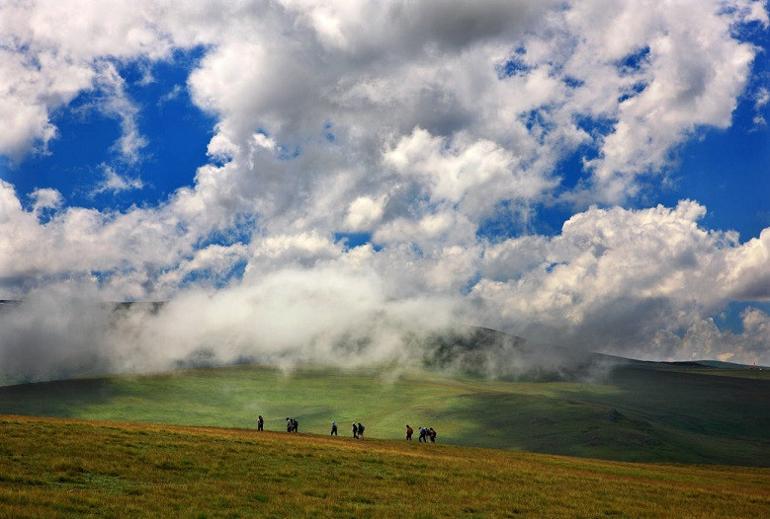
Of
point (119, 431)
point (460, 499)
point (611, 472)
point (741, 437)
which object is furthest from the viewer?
point (741, 437)

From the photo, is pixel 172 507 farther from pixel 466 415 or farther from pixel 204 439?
pixel 466 415

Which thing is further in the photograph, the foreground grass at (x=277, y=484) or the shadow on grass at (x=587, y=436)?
the shadow on grass at (x=587, y=436)

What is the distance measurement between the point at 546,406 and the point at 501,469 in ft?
431

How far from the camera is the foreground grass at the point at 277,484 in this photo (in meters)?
31.8

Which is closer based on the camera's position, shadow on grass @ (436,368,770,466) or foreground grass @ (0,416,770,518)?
foreground grass @ (0,416,770,518)

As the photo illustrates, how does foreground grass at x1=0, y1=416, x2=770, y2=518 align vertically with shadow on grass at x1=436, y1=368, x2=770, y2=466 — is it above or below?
above

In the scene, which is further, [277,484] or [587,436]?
[587,436]

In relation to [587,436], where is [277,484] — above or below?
above

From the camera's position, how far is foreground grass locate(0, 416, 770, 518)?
3184cm

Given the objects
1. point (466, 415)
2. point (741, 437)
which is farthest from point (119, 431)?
point (741, 437)

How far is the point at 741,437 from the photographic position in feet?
653

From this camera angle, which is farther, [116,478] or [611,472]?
[611,472]

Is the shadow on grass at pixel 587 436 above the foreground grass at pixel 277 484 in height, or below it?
below

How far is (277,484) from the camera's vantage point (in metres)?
41.5
